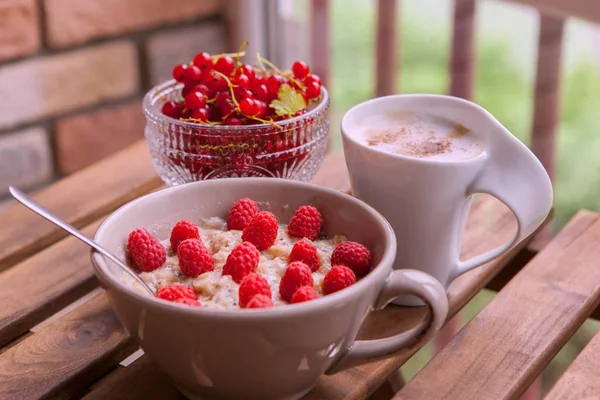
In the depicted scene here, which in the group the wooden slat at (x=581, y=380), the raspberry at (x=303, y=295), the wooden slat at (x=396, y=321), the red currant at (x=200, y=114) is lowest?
the wooden slat at (x=581, y=380)

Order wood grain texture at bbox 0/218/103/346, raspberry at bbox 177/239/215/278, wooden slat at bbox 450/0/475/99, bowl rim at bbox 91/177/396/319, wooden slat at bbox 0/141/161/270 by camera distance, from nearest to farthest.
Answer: bowl rim at bbox 91/177/396/319 < raspberry at bbox 177/239/215/278 < wood grain texture at bbox 0/218/103/346 < wooden slat at bbox 0/141/161/270 < wooden slat at bbox 450/0/475/99

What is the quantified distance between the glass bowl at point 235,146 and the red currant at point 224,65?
74 millimetres

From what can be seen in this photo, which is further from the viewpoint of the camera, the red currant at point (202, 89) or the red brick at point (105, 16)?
the red brick at point (105, 16)

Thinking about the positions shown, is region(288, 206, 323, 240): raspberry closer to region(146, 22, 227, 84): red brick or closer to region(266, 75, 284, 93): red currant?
region(266, 75, 284, 93): red currant

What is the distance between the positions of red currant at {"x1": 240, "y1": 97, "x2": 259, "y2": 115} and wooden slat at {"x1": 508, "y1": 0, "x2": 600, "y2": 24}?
56 centimetres

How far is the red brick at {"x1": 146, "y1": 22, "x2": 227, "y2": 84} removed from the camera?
4.96 feet

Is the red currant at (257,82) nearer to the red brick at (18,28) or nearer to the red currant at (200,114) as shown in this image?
the red currant at (200,114)

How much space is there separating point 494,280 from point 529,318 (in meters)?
0.18

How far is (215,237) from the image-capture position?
69 centimetres

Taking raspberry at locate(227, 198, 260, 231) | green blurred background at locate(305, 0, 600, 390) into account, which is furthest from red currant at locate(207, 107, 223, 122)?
green blurred background at locate(305, 0, 600, 390)

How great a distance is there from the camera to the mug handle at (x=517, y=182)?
0.68 m

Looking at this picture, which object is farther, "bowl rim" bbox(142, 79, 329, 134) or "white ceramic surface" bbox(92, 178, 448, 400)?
"bowl rim" bbox(142, 79, 329, 134)

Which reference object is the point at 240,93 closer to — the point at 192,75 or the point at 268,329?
the point at 192,75

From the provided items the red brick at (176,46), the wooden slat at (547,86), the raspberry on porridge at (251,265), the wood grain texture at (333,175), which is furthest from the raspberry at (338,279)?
the red brick at (176,46)
